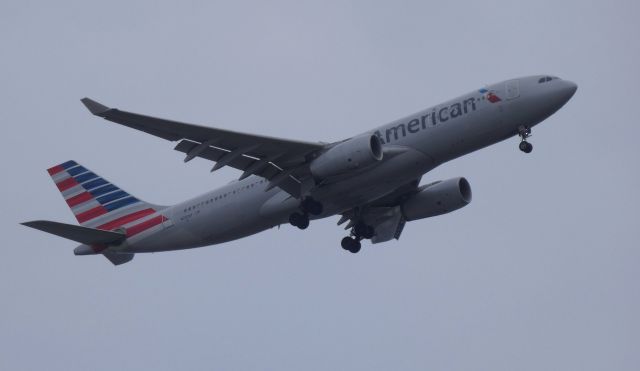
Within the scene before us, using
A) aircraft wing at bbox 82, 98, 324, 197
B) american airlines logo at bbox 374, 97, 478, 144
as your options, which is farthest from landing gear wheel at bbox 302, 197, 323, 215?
american airlines logo at bbox 374, 97, 478, 144

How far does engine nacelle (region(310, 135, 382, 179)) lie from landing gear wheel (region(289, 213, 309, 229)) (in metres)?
2.54

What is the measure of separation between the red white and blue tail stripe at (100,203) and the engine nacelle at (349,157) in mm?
8816

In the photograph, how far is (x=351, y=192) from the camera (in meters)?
42.4

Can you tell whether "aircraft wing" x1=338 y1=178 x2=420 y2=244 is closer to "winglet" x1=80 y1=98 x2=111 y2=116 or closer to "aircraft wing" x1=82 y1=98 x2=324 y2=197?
"aircraft wing" x1=82 y1=98 x2=324 y2=197

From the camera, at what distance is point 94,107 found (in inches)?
1457

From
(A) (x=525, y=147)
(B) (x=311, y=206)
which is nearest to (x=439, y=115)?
(A) (x=525, y=147)

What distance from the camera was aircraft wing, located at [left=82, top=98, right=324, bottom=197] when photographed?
39.3 meters

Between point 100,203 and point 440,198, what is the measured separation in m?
14.8

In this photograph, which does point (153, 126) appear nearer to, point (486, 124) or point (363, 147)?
point (363, 147)

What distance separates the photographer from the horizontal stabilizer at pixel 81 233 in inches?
1687

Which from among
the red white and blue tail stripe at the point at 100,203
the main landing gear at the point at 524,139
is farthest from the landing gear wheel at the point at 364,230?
the main landing gear at the point at 524,139

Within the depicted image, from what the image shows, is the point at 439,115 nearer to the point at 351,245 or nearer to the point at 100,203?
the point at 351,245

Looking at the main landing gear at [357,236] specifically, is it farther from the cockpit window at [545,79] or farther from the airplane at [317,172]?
the cockpit window at [545,79]

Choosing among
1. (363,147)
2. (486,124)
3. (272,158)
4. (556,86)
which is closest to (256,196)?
(272,158)
